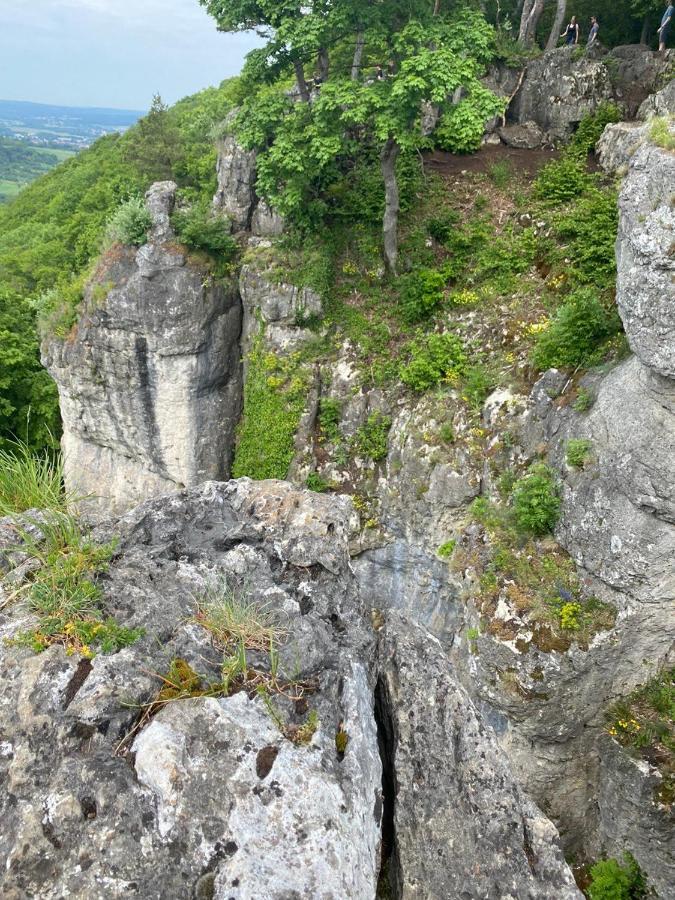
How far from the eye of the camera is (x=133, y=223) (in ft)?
58.0

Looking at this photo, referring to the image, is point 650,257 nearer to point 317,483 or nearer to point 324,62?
point 317,483

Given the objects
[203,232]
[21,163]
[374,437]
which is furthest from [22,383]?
[21,163]

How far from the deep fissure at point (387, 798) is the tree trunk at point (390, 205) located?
13.9 m

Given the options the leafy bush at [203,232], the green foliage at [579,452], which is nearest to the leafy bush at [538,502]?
the green foliage at [579,452]

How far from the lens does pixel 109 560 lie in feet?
19.3

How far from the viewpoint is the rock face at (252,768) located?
12.4ft

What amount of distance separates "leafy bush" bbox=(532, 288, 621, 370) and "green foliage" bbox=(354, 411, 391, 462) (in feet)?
15.0

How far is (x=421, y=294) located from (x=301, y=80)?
281 inches

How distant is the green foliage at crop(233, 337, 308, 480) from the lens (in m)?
17.0

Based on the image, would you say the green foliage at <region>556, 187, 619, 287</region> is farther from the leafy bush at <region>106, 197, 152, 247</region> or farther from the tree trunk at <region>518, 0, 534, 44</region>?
the leafy bush at <region>106, 197, 152, 247</region>

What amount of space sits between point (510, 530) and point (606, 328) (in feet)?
16.7

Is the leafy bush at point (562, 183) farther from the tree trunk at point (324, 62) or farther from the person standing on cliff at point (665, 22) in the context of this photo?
the tree trunk at point (324, 62)

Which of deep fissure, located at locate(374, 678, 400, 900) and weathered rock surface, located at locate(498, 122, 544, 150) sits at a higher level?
weathered rock surface, located at locate(498, 122, 544, 150)

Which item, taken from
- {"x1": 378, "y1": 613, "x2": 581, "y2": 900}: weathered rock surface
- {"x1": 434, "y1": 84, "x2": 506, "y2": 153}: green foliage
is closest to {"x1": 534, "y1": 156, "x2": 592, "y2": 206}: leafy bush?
{"x1": 434, "y1": 84, "x2": 506, "y2": 153}: green foliage
